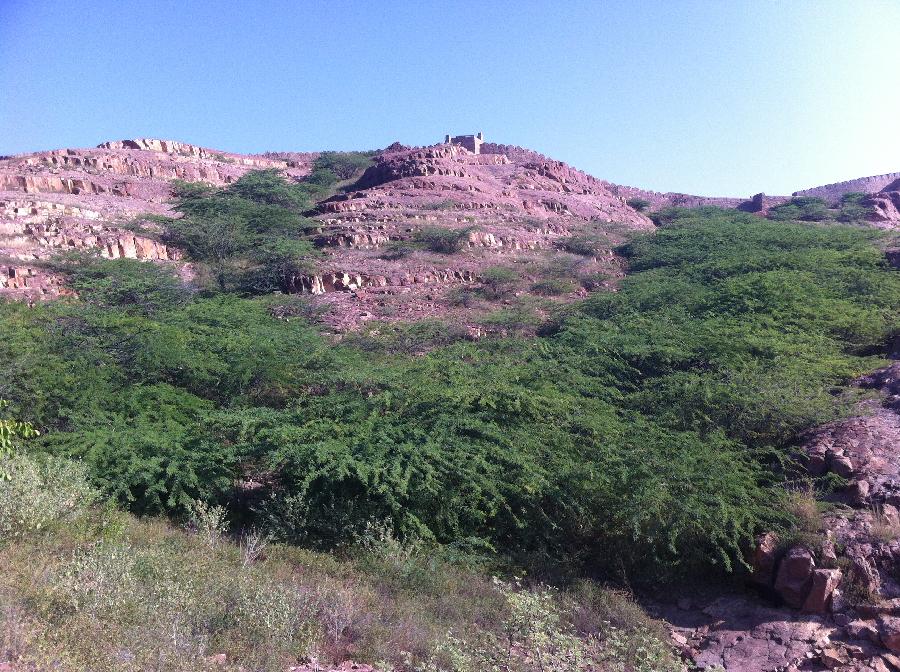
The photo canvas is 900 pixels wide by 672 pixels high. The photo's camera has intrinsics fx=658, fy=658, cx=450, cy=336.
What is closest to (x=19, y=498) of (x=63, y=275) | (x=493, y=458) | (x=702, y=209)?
(x=493, y=458)

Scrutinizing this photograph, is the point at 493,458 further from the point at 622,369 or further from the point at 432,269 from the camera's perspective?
the point at 432,269

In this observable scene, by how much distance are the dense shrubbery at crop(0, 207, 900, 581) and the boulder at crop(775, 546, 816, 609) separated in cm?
56

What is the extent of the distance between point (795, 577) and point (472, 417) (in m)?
5.28

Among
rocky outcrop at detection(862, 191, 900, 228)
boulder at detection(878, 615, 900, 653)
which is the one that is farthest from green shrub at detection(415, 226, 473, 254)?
rocky outcrop at detection(862, 191, 900, 228)

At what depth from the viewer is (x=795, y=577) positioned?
316 inches

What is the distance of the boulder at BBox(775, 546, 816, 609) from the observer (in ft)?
25.9

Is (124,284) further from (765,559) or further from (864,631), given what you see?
(864,631)

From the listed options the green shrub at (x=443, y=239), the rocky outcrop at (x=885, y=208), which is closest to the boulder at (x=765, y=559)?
the green shrub at (x=443, y=239)

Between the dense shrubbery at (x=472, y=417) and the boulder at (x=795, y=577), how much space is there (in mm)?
561

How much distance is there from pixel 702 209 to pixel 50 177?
43.4 m

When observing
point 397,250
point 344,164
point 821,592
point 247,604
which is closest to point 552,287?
point 397,250

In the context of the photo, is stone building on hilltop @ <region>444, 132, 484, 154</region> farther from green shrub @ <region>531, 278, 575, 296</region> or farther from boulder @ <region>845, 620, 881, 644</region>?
boulder @ <region>845, 620, 881, 644</region>

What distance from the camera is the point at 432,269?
1094 inches

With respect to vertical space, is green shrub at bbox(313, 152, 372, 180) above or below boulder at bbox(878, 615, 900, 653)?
above
